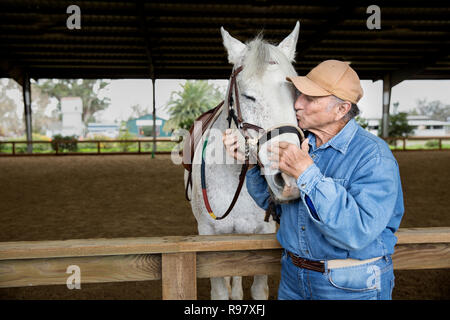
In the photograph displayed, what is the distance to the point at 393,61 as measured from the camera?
16.0m

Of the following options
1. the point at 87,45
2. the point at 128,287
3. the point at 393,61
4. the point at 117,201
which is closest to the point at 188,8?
the point at 87,45

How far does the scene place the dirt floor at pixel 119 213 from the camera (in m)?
3.17

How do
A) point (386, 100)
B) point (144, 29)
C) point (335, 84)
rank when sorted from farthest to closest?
point (386, 100), point (144, 29), point (335, 84)

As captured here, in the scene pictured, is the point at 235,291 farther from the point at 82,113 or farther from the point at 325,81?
the point at 82,113

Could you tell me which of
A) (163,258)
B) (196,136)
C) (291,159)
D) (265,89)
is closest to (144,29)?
(196,136)

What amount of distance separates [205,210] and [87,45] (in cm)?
1234

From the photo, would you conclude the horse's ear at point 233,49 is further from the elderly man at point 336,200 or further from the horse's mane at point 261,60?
the elderly man at point 336,200

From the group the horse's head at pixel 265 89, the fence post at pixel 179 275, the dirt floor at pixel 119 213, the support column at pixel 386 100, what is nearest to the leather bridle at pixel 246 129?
the horse's head at pixel 265 89

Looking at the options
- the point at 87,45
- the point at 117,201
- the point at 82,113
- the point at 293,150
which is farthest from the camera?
the point at 82,113

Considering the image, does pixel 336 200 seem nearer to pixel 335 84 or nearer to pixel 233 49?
pixel 335 84

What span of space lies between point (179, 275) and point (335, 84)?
966 mm

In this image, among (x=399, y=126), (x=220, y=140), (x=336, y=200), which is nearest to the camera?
(x=336, y=200)

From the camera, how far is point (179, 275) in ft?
→ 4.51
